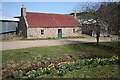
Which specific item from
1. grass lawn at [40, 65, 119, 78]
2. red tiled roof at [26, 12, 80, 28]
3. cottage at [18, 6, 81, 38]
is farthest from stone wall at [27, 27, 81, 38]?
grass lawn at [40, 65, 119, 78]

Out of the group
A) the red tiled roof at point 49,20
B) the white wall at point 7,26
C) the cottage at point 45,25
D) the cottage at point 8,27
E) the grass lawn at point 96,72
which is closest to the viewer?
the grass lawn at point 96,72

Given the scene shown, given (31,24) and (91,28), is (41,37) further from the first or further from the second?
(91,28)

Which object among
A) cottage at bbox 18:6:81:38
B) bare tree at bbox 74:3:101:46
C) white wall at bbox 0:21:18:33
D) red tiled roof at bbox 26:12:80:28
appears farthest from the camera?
red tiled roof at bbox 26:12:80:28

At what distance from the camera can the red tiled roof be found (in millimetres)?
30744

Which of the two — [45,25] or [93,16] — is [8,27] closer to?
[45,25]

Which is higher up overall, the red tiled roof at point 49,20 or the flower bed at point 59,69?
the red tiled roof at point 49,20

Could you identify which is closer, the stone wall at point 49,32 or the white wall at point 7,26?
the white wall at point 7,26

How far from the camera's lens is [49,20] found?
33.5 meters

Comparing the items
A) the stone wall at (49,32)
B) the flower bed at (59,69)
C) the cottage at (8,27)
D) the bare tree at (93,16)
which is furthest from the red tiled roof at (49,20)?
the flower bed at (59,69)

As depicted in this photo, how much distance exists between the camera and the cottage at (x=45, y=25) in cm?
2994

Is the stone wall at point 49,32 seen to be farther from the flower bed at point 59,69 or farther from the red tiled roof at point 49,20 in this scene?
the flower bed at point 59,69

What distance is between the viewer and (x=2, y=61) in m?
11.7

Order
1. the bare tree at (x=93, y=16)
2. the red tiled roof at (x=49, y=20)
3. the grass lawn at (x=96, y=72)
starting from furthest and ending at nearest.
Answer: the red tiled roof at (x=49, y=20) < the bare tree at (x=93, y=16) < the grass lawn at (x=96, y=72)

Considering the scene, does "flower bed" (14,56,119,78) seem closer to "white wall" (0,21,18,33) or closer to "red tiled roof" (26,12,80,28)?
"white wall" (0,21,18,33)
